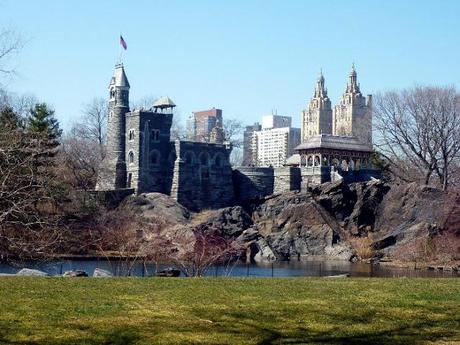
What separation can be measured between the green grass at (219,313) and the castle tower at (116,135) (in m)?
52.6

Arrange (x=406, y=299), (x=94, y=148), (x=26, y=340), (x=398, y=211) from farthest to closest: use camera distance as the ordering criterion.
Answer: (x=94, y=148) → (x=398, y=211) → (x=406, y=299) → (x=26, y=340)

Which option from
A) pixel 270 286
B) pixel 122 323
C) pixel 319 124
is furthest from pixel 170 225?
pixel 319 124

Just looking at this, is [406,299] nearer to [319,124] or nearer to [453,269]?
[453,269]

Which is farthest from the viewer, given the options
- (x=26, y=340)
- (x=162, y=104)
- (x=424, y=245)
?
(x=162, y=104)

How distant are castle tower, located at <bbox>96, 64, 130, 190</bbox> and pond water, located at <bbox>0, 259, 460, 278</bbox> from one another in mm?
20972

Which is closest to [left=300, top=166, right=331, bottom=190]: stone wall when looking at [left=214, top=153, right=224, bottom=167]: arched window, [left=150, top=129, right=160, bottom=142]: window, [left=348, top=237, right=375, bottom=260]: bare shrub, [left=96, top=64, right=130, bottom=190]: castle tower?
[left=214, top=153, right=224, bottom=167]: arched window

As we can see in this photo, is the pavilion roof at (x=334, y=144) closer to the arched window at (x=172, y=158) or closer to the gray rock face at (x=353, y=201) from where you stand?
the gray rock face at (x=353, y=201)

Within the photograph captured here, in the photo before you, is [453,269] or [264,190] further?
[264,190]

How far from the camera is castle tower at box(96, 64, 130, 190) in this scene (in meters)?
69.4

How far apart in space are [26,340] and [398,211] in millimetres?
58021

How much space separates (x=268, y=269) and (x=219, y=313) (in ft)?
113

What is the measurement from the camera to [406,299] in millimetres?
15234

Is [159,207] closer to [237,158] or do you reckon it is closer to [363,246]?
[363,246]

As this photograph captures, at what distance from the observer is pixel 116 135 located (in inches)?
2798
